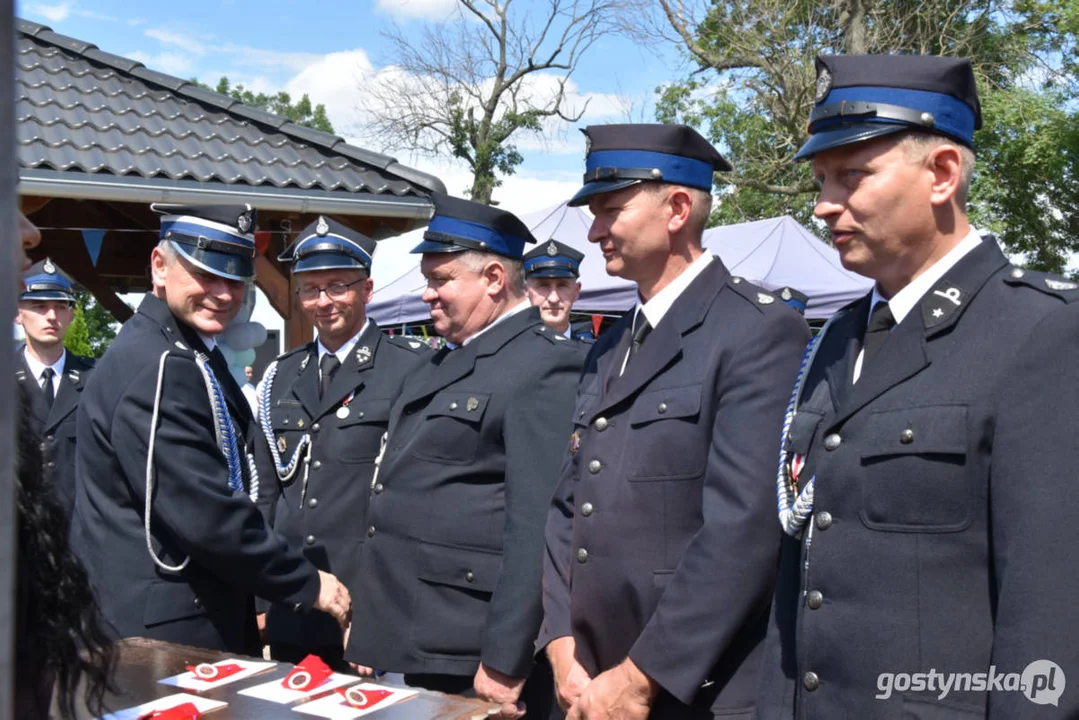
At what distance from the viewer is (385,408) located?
398 cm

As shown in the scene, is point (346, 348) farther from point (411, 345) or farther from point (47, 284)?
point (47, 284)

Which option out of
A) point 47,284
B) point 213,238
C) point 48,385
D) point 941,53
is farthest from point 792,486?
point 941,53

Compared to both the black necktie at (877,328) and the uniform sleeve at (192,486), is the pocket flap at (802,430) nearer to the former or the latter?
the black necktie at (877,328)

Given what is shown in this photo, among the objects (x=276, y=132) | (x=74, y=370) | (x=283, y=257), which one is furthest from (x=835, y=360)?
(x=276, y=132)

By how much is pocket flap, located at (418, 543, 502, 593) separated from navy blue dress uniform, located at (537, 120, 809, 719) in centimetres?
38

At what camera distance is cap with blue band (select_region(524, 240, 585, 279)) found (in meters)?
7.09

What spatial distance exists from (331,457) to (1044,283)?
273 cm

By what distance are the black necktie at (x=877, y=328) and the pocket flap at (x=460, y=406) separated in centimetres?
143

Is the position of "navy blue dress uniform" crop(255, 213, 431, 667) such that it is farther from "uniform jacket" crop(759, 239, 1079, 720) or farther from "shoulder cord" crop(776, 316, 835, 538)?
"uniform jacket" crop(759, 239, 1079, 720)

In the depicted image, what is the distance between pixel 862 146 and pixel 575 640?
1.40m

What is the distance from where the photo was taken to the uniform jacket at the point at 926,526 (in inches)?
67.6

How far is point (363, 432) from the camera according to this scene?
3959 mm

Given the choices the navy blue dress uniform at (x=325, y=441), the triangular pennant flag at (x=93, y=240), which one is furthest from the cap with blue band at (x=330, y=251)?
the triangular pennant flag at (x=93, y=240)

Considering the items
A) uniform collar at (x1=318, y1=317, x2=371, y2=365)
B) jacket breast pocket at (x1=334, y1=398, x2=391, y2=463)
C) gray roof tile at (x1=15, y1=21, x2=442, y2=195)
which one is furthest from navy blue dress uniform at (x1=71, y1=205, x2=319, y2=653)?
gray roof tile at (x1=15, y1=21, x2=442, y2=195)
